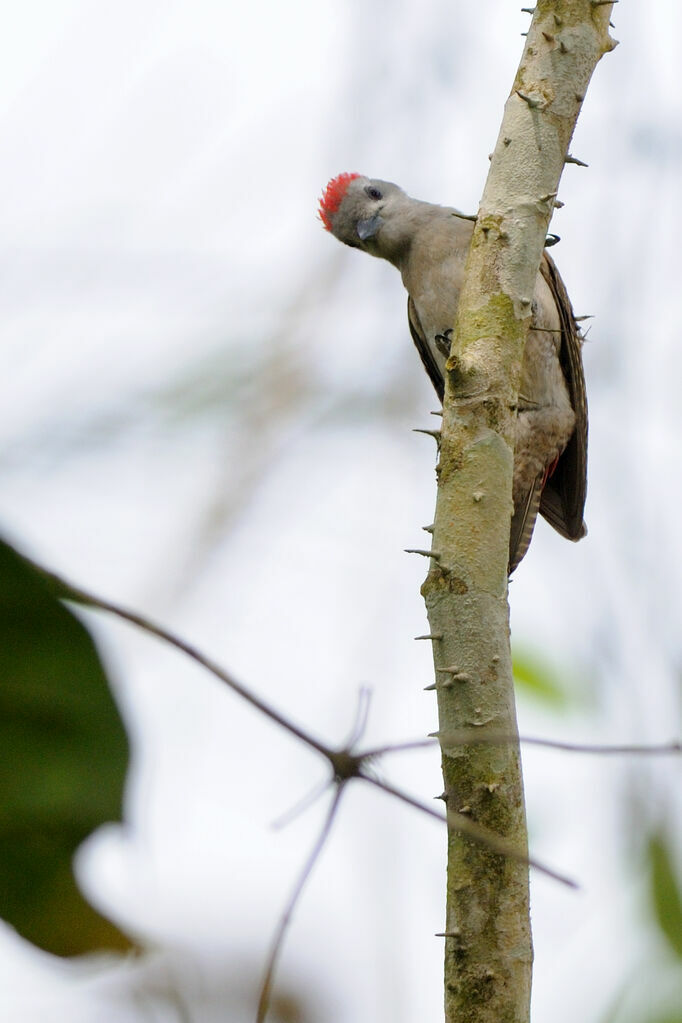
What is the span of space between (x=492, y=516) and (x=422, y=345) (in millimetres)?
3222

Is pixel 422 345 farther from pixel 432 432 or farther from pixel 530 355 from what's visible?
pixel 432 432

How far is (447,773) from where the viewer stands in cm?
251

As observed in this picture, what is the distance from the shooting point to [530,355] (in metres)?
5.29

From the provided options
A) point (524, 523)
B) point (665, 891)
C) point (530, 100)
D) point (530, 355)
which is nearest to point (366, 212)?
point (530, 355)

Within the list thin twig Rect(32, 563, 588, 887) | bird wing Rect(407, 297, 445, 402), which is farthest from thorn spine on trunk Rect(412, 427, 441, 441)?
bird wing Rect(407, 297, 445, 402)

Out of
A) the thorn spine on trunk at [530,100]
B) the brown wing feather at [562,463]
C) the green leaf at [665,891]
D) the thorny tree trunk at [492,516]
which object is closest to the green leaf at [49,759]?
the green leaf at [665,891]

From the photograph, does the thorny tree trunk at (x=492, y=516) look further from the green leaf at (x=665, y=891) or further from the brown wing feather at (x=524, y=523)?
the brown wing feather at (x=524, y=523)

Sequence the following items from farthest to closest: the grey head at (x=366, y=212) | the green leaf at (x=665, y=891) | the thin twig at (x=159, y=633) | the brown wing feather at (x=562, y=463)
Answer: the grey head at (x=366, y=212) → the brown wing feather at (x=562, y=463) → the green leaf at (x=665, y=891) → the thin twig at (x=159, y=633)

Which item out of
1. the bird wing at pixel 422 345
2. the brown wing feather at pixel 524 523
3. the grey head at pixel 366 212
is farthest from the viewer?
the grey head at pixel 366 212

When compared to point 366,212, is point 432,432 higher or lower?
lower

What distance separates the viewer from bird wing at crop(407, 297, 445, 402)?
5695mm

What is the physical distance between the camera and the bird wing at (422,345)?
5.70 m

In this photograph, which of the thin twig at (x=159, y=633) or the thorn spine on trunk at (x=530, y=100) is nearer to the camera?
the thin twig at (x=159, y=633)

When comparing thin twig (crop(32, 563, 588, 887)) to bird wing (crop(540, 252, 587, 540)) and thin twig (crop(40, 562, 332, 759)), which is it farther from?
bird wing (crop(540, 252, 587, 540))
